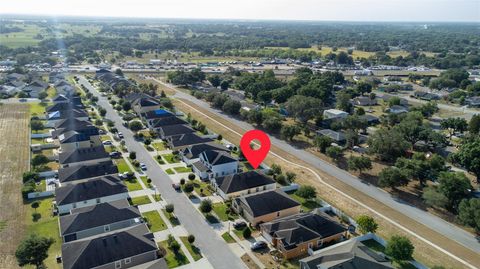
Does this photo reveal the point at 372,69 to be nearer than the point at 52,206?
No

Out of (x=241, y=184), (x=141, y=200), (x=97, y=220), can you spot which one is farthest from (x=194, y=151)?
(x=97, y=220)

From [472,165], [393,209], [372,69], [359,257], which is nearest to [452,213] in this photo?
[393,209]

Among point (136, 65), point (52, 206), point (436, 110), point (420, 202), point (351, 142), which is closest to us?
point (52, 206)

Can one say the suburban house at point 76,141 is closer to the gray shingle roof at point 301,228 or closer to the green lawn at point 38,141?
the green lawn at point 38,141

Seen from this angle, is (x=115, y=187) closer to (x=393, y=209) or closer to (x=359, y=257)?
(x=359, y=257)

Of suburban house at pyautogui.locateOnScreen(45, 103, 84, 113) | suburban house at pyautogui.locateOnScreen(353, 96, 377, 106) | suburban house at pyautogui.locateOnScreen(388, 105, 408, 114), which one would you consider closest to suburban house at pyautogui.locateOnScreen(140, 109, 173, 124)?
suburban house at pyautogui.locateOnScreen(45, 103, 84, 113)

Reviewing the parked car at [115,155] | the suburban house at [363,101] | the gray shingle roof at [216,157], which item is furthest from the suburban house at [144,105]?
the suburban house at [363,101]

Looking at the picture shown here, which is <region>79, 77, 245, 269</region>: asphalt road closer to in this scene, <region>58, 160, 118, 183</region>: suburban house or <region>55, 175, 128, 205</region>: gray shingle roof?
<region>58, 160, 118, 183</region>: suburban house

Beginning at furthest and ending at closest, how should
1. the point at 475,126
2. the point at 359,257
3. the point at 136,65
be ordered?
1. the point at 136,65
2. the point at 475,126
3. the point at 359,257
